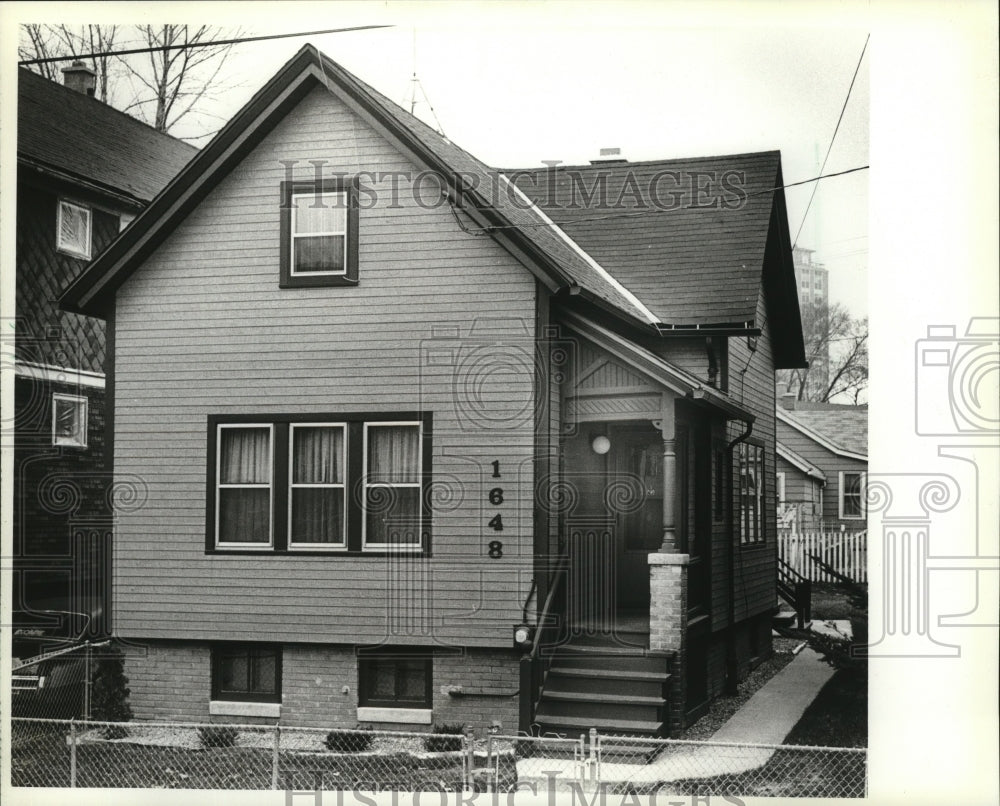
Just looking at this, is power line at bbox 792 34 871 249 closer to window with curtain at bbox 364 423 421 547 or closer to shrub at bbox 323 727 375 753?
window with curtain at bbox 364 423 421 547

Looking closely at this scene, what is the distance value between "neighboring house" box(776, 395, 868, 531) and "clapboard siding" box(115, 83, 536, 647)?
258 cm

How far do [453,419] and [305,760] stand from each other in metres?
3.18

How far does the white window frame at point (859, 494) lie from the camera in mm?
10672

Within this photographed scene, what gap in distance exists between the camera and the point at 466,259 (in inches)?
451

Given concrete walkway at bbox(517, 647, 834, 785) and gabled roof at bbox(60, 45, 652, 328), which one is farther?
gabled roof at bbox(60, 45, 652, 328)

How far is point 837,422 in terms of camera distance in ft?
36.8

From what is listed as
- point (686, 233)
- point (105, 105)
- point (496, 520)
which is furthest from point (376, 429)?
point (105, 105)

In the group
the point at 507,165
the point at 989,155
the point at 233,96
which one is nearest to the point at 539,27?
the point at 507,165

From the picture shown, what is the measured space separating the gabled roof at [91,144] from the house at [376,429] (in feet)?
1.48

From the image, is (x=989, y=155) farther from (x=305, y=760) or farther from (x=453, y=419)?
(x=305, y=760)

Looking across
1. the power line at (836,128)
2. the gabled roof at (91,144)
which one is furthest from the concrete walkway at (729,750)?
the gabled roof at (91,144)

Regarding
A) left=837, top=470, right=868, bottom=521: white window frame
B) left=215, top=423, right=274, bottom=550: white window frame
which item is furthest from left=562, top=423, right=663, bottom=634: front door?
left=215, top=423, right=274, bottom=550: white window frame

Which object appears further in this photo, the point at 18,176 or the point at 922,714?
the point at 18,176

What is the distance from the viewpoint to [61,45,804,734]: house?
11.3 metres
